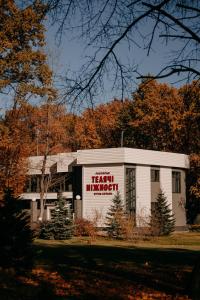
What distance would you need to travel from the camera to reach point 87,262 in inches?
651

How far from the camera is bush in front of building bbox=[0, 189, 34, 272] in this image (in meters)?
13.7

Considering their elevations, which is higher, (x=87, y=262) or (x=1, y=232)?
(x=1, y=232)

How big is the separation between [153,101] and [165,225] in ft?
84.1

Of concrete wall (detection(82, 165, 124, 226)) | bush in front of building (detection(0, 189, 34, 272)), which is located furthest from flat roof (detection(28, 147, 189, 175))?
bush in front of building (detection(0, 189, 34, 272))

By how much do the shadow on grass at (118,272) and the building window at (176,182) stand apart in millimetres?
26366

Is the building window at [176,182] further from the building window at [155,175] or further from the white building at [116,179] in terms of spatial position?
the building window at [155,175]

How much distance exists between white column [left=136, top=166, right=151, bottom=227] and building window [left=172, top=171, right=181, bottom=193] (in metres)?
4.18

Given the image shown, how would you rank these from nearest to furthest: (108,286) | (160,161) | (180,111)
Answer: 1. (108,286)
2. (160,161)
3. (180,111)

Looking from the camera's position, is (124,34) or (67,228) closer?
(124,34)

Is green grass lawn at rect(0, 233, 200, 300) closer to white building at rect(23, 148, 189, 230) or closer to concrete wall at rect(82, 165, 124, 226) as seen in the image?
white building at rect(23, 148, 189, 230)

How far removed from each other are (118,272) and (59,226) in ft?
57.1

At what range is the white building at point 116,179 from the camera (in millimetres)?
40531

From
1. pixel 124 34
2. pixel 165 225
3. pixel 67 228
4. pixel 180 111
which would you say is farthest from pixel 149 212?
pixel 124 34

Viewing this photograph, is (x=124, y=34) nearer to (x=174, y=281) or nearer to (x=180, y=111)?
(x=174, y=281)
